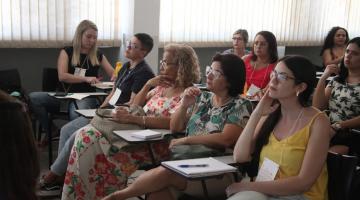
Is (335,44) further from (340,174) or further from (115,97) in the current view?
(340,174)

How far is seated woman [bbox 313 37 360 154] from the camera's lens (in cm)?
339

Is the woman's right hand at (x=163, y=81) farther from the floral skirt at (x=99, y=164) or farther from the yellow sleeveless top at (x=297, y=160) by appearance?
the yellow sleeveless top at (x=297, y=160)

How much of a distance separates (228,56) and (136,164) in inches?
37.6

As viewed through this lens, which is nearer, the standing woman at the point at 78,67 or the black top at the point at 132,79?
the black top at the point at 132,79

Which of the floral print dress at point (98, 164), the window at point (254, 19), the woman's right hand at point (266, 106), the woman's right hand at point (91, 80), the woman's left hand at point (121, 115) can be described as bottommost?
the floral print dress at point (98, 164)

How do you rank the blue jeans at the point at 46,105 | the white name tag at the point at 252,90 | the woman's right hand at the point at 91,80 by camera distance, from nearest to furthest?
the white name tag at the point at 252,90 → the blue jeans at the point at 46,105 → the woman's right hand at the point at 91,80

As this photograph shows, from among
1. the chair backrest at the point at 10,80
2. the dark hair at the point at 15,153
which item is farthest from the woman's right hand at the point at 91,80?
the dark hair at the point at 15,153

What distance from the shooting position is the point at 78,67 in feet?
15.6

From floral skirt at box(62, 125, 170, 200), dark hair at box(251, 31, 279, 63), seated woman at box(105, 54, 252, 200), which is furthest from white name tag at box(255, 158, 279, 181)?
dark hair at box(251, 31, 279, 63)

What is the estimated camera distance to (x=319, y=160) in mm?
2111

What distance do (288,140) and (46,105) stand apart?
2908 mm

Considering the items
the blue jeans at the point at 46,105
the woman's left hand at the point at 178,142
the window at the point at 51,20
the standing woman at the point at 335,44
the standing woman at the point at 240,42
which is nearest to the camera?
the woman's left hand at the point at 178,142

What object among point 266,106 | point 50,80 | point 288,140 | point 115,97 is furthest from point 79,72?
point 288,140

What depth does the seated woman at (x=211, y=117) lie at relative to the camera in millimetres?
2449
